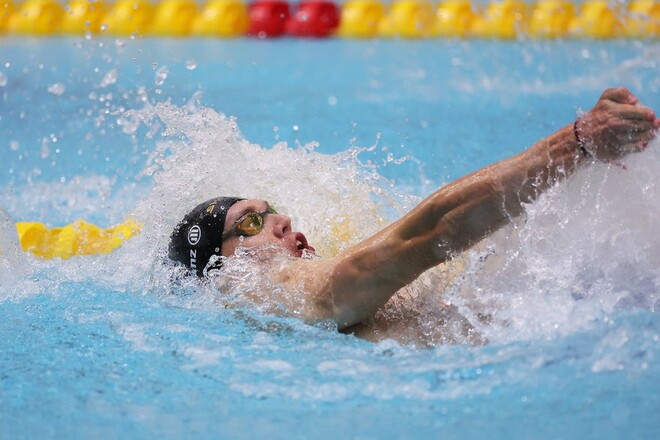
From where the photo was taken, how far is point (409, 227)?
1.93 m

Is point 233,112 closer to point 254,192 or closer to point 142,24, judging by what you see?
point 254,192

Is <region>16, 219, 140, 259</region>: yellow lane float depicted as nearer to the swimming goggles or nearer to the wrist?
the swimming goggles

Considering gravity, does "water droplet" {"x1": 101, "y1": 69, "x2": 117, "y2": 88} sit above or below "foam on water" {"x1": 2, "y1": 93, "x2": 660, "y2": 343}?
above

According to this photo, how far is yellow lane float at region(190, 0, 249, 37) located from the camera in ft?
24.6

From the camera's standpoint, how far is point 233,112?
5.20 m

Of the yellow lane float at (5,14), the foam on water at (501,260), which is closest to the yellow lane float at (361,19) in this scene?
the yellow lane float at (5,14)

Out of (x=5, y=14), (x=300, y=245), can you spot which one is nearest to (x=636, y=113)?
(x=300, y=245)

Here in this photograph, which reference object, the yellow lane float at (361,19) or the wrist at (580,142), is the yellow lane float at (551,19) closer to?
the yellow lane float at (361,19)

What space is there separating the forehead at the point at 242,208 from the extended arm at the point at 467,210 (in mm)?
360

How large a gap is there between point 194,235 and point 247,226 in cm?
15

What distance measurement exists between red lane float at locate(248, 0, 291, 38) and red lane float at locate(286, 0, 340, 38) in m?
0.07

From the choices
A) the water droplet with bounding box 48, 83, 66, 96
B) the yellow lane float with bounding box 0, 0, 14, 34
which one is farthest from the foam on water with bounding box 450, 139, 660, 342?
the yellow lane float with bounding box 0, 0, 14, 34

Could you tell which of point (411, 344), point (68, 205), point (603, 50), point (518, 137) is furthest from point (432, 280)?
point (603, 50)

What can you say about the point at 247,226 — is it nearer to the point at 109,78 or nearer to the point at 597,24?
the point at 109,78
